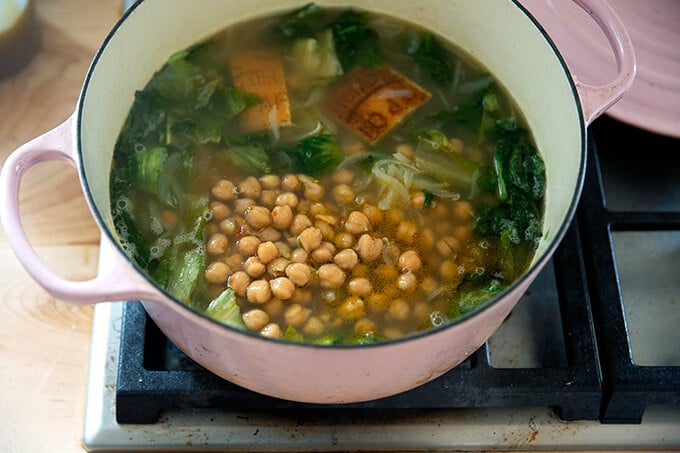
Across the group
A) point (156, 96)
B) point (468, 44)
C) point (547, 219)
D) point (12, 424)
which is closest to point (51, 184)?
point (156, 96)

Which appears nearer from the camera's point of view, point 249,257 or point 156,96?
point 249,257

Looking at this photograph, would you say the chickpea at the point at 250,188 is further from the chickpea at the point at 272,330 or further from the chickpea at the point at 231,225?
the chickpea at the point at 272,330

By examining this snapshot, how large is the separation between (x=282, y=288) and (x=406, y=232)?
229mm

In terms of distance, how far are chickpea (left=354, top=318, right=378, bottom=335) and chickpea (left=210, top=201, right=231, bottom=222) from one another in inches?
11.2

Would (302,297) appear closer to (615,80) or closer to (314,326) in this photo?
(314,326)

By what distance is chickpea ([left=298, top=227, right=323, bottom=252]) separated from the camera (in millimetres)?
1358

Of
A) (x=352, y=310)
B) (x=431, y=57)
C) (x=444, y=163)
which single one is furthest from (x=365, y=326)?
(x=431, y=57)

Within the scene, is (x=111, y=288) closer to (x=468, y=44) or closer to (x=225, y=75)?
(x=225, y=75)

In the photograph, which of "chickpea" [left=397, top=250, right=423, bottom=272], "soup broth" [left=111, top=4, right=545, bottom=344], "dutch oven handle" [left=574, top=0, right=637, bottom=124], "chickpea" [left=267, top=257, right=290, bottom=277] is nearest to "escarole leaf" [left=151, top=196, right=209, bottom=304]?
"soup broth" [left=111, top=4, right=545, bottom=344]

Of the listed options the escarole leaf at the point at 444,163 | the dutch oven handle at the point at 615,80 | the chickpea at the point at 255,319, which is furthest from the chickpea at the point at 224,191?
the dutch oven handle at the point at 615,80

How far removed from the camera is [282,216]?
1388 millimetres

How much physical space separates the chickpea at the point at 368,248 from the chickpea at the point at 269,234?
0.45ft

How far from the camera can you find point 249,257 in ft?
4.45

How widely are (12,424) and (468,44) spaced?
1037 mm
